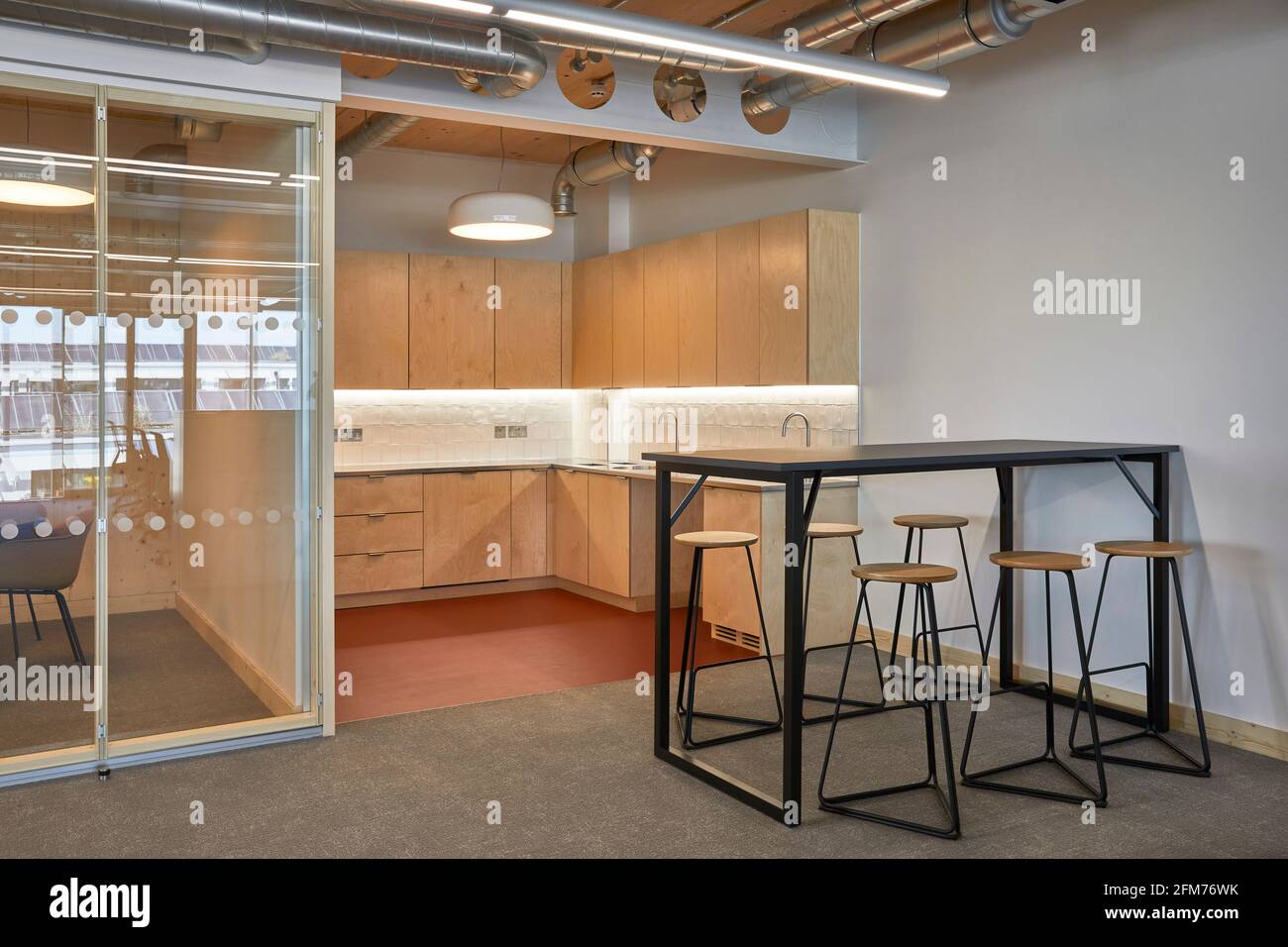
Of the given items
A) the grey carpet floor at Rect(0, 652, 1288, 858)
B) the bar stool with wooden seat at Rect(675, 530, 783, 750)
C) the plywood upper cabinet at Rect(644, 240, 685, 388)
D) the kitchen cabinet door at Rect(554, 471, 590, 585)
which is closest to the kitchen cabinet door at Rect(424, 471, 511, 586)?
the kitchen cabinet door at Rect(554, 471, 590, 585)

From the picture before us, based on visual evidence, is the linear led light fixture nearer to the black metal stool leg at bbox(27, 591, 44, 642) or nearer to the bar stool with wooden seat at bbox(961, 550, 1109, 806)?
the bar stool with wooden seat at bbox(961, 550, 1109, 806)

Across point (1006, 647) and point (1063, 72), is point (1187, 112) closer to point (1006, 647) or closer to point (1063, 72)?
point (1063, 72)

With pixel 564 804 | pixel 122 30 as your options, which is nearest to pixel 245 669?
pixel 564 804

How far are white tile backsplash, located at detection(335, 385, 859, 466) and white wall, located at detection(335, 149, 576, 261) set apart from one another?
1119 mm

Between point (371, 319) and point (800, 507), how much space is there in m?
4.92

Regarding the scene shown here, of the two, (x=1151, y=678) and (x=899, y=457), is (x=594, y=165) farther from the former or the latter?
(x=1151, y=678)

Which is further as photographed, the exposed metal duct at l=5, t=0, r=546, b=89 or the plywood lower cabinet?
the plywood lower cabinet

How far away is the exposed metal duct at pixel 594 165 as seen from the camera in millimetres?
6777

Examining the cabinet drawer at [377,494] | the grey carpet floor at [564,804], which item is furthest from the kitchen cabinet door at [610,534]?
the grey carpet floor at [564,804]

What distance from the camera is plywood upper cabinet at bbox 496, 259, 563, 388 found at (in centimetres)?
813

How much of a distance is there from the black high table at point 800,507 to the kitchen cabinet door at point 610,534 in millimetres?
2782

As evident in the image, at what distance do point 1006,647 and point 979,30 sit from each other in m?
2.74

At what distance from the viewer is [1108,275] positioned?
15.8ft

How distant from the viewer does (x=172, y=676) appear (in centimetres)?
432
